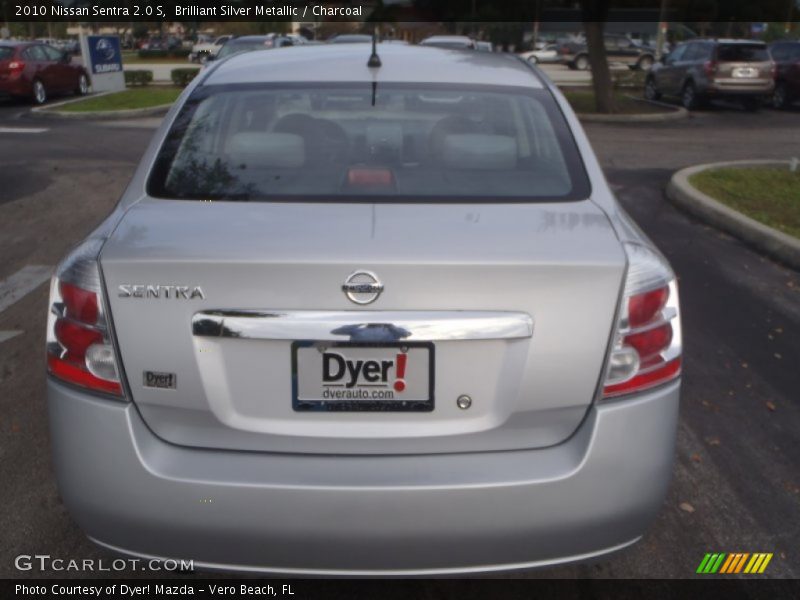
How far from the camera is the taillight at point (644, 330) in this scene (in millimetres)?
2588

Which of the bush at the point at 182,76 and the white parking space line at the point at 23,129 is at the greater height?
the white parking space line at the point at 23,129

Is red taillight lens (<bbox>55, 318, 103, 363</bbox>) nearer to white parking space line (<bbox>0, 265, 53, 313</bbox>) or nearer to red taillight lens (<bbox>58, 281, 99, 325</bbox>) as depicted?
red taillight lens (<bbox>58, 281, 99, 325</bbox>)

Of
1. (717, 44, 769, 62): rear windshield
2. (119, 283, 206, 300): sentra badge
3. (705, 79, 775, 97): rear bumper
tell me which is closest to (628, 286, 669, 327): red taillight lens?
(119, 283, 206, 300): sentra badge

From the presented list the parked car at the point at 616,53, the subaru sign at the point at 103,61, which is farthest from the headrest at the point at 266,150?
the parked car at the point at 616,53

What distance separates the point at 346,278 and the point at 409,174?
0.88 m

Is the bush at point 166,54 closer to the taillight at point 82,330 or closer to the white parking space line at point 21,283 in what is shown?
the white parking space line at point 21,283

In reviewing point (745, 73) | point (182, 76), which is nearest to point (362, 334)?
point (745, 73)

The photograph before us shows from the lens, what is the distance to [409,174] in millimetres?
3236

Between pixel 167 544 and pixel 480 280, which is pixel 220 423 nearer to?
pixel 167 544

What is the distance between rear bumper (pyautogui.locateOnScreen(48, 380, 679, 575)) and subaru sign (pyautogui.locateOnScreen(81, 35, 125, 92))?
78.6 ft

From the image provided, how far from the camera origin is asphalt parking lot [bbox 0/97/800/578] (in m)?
3.51

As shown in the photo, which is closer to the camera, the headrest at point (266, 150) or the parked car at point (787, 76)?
the headrest at point (266, 150)

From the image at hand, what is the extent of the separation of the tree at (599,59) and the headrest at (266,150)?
17.7m

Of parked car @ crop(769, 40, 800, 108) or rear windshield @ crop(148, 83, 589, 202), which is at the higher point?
rear windshield @ crop(148, 83, 589, 202)
